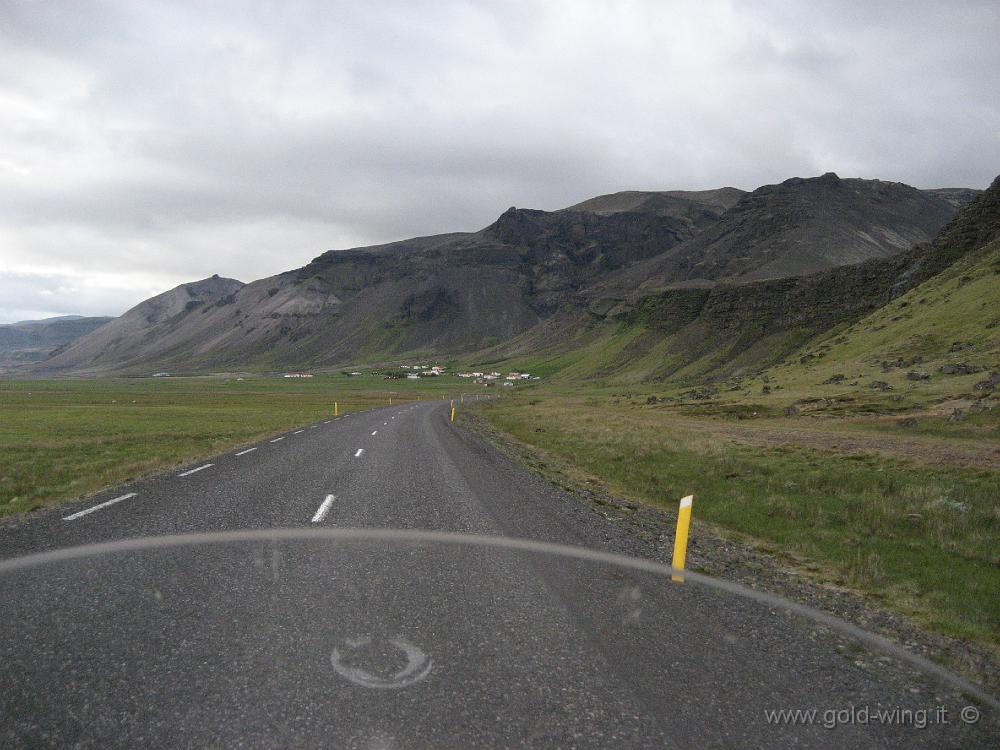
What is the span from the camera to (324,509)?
34.5 ft

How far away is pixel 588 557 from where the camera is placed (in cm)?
811

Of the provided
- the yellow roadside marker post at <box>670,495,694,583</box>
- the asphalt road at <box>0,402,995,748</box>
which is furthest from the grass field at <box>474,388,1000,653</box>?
the asphalt road at <box>0,402,995,748</box>

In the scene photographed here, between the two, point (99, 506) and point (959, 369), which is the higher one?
point (959, 369)

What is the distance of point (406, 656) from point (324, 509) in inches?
245

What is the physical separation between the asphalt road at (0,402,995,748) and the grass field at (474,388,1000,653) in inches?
122

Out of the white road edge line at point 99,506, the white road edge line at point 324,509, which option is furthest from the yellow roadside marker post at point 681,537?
the white road edge line at point 99,506

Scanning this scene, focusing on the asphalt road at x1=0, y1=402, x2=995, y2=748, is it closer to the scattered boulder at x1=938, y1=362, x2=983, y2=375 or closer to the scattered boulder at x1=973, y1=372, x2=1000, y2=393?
the scattered boulder at x1=973, y1=372, x2=1000, y2=393

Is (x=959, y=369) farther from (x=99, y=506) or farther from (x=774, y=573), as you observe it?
(x=99, y=506)

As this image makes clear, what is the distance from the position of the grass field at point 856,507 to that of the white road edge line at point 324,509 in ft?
25.1

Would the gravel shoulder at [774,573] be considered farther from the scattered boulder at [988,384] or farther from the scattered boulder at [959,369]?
the scattered boulder at [959,369]

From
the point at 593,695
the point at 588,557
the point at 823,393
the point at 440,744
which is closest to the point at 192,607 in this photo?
the point at 440,744

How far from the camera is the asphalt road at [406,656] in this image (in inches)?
154

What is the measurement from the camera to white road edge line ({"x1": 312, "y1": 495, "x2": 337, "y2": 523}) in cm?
979

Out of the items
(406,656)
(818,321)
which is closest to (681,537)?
(406,656)
